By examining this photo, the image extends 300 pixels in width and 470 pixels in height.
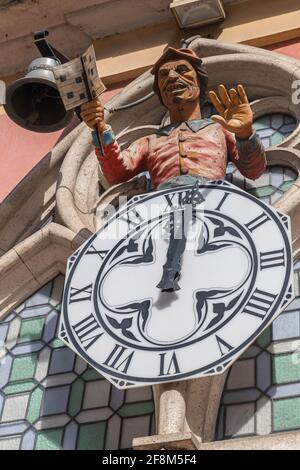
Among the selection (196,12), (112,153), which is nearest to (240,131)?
(112,153)

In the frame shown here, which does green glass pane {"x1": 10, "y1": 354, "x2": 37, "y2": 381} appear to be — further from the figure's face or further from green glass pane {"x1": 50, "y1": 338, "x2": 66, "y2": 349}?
the figure's face

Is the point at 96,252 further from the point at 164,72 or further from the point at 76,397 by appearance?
the point at 164,72

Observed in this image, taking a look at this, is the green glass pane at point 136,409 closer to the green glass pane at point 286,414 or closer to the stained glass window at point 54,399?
the stained glass window at point 54,399

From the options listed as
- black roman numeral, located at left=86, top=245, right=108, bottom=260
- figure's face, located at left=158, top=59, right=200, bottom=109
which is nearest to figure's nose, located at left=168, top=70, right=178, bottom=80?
figure's face, located at left=158, top=59, right=200, bottom=109

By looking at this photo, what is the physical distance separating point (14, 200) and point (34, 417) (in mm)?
1125

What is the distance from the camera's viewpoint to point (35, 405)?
4434 millimetres

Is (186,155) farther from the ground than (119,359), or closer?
farther from the ground

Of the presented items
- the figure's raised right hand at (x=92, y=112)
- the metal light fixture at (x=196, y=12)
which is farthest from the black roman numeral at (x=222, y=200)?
the metal light fixture at (x=196, y=12)

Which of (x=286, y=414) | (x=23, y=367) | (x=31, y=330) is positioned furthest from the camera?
(x=31, y=330)

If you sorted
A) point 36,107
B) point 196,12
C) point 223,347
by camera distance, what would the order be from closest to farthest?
point 223,347 < point 36,107 < point 196,12

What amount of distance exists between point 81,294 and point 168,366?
0.47m

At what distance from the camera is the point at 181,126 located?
4832 millimetres

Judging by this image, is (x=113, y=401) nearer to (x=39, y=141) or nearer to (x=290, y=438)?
(x=290, y=438)
